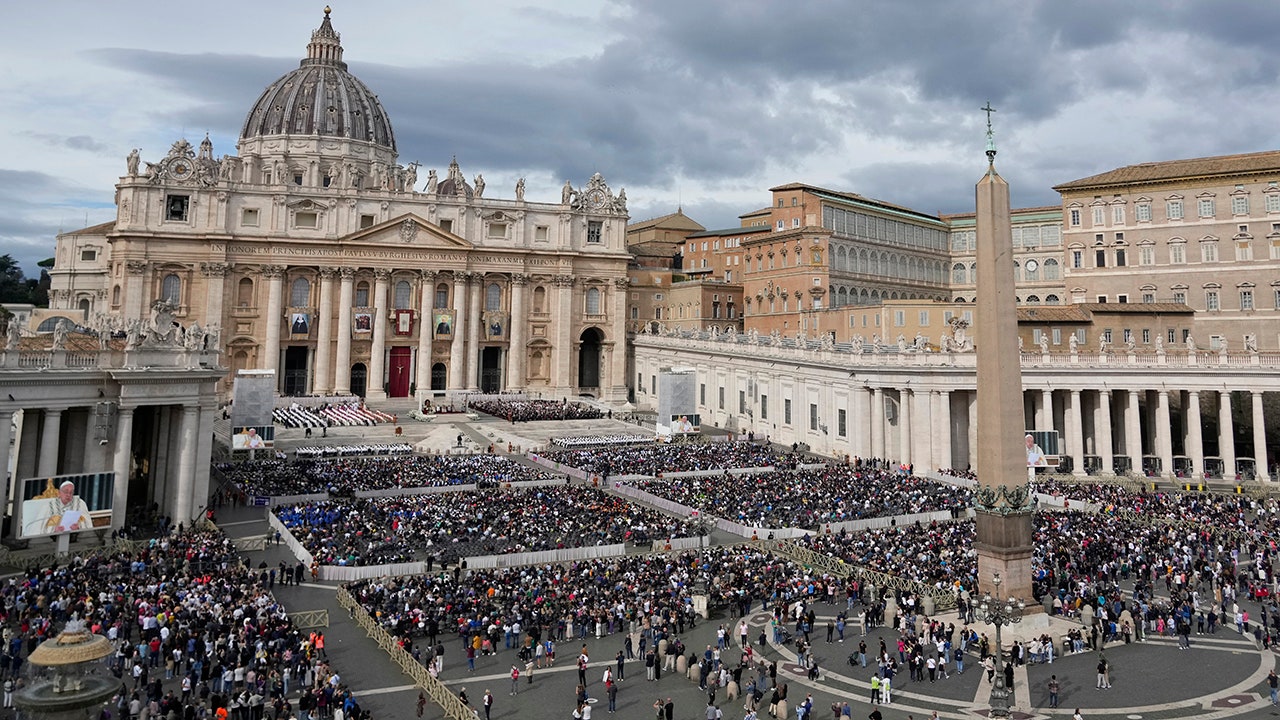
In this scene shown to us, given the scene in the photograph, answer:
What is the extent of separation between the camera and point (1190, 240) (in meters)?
56.4

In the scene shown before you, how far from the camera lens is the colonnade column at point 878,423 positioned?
45.3 m

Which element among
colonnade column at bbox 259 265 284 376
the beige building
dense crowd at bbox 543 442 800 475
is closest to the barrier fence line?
dense crowd at bbox 543 442 800 475

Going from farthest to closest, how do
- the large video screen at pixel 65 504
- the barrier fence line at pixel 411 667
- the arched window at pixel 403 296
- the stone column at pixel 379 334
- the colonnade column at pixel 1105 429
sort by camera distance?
1. the arched window at pixel 403 296
2. the stone column at pixel 379 334
3. the colonnade column at pixel 1105 429
4. the large video screen at pixel 65 504
5. the barrier fence line at pixel 411 667

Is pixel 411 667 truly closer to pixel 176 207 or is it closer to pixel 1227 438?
pixel 1227 438

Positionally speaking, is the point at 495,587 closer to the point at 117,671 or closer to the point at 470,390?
the point at 117,671

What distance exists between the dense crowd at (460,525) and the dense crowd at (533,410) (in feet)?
96.4

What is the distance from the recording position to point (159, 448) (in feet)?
100

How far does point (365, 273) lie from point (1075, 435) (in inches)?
2240

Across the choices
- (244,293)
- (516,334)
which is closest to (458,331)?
(516,334)

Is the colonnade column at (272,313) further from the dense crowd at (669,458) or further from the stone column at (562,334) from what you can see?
the dense crowd at (669,458)

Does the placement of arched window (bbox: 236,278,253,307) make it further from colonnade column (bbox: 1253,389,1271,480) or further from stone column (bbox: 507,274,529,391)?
colonnade column (bbox: 1253,389,1271,480)

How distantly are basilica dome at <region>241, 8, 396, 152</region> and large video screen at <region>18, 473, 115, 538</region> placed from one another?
2844 inches

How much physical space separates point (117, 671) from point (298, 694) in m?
3.79

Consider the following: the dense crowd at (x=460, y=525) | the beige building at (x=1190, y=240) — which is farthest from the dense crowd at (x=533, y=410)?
the beige building at (x=1190, y=240)
